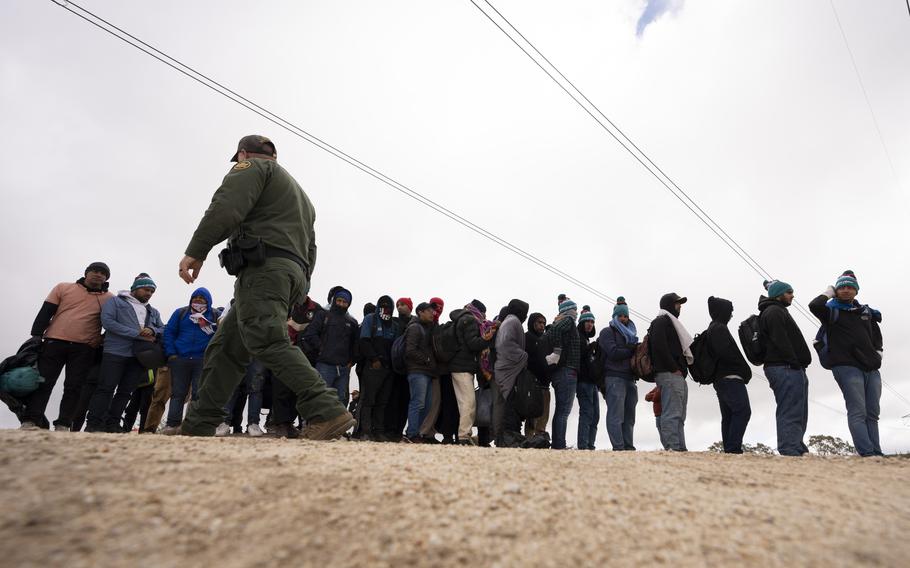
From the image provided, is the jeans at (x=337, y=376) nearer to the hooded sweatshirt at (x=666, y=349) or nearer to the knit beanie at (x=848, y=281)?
the hooded sweatshirt at (x=666, y=349)

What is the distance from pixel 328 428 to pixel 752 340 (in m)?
4.84

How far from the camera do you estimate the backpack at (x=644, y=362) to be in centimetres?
640

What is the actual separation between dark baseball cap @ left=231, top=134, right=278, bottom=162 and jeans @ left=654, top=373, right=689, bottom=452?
4914mm

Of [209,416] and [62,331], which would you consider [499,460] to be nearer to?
[209,416]

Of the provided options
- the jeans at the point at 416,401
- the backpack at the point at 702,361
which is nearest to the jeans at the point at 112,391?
the jeans at the point at 416,401

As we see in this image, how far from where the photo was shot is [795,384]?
17.8ft

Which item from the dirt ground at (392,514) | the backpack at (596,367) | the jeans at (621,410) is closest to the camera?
the dirt ground at (392,514)

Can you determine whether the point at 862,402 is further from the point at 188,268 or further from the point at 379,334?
the point at 188,268

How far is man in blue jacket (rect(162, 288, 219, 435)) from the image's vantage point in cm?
627

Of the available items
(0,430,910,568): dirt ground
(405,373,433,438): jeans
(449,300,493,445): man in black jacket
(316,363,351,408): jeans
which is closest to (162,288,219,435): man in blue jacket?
(316,363,351,408): jeans

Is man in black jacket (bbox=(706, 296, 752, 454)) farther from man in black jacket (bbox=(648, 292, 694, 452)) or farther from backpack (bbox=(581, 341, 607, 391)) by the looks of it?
backpack (bbox=(581, 341, 607, 391))

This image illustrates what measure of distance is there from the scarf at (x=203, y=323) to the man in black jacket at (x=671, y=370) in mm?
5457

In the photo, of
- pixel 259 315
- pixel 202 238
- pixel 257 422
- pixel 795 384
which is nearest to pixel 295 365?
pixel 259 315

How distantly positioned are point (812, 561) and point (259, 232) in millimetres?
3455
